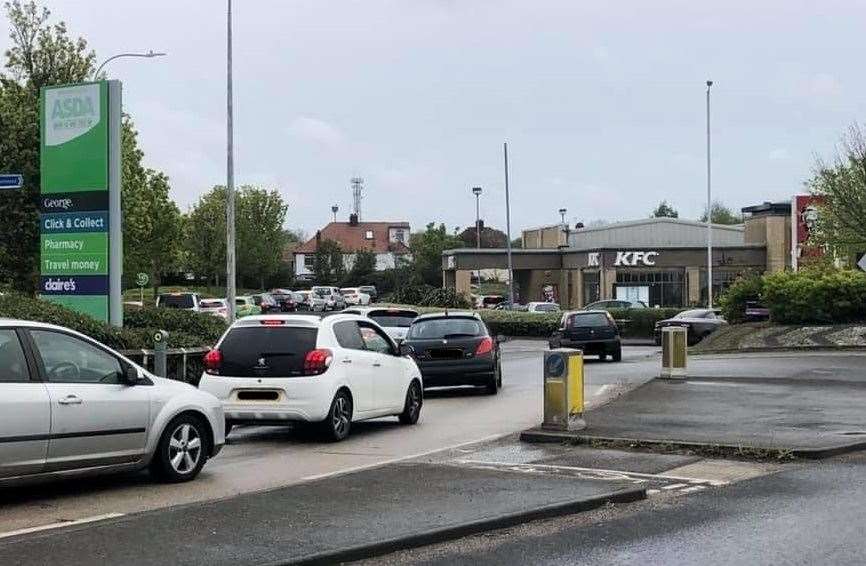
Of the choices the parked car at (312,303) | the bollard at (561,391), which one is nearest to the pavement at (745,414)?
the bollard at (561,391)

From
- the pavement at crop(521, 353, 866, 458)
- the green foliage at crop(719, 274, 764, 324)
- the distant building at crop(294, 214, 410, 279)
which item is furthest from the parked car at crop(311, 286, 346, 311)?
the pavement at crop(521, 353, 866, 458)

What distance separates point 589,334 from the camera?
30438 millimetres

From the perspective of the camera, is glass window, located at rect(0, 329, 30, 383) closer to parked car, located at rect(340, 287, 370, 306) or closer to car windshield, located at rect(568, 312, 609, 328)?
car windshield, located at rect(568, 312, 609, 328)

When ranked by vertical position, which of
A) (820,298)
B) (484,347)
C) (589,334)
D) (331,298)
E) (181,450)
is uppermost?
(331,298)

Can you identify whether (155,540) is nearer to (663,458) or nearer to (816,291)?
(663,458)

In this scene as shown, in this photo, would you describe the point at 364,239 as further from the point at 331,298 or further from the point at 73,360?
the point at 73,360

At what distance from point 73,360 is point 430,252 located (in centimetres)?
8526

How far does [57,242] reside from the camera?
19359mm

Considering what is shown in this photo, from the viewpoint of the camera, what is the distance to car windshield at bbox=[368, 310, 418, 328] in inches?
1036

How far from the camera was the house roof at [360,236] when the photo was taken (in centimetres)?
12394

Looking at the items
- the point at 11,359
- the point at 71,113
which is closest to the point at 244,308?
the point at 71,113

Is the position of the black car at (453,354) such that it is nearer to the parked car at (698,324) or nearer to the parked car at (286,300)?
the parked car at (698,324)

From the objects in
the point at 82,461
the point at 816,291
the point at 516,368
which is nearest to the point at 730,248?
the point at 816,291

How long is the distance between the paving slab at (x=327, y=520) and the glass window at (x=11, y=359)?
1452 mm
